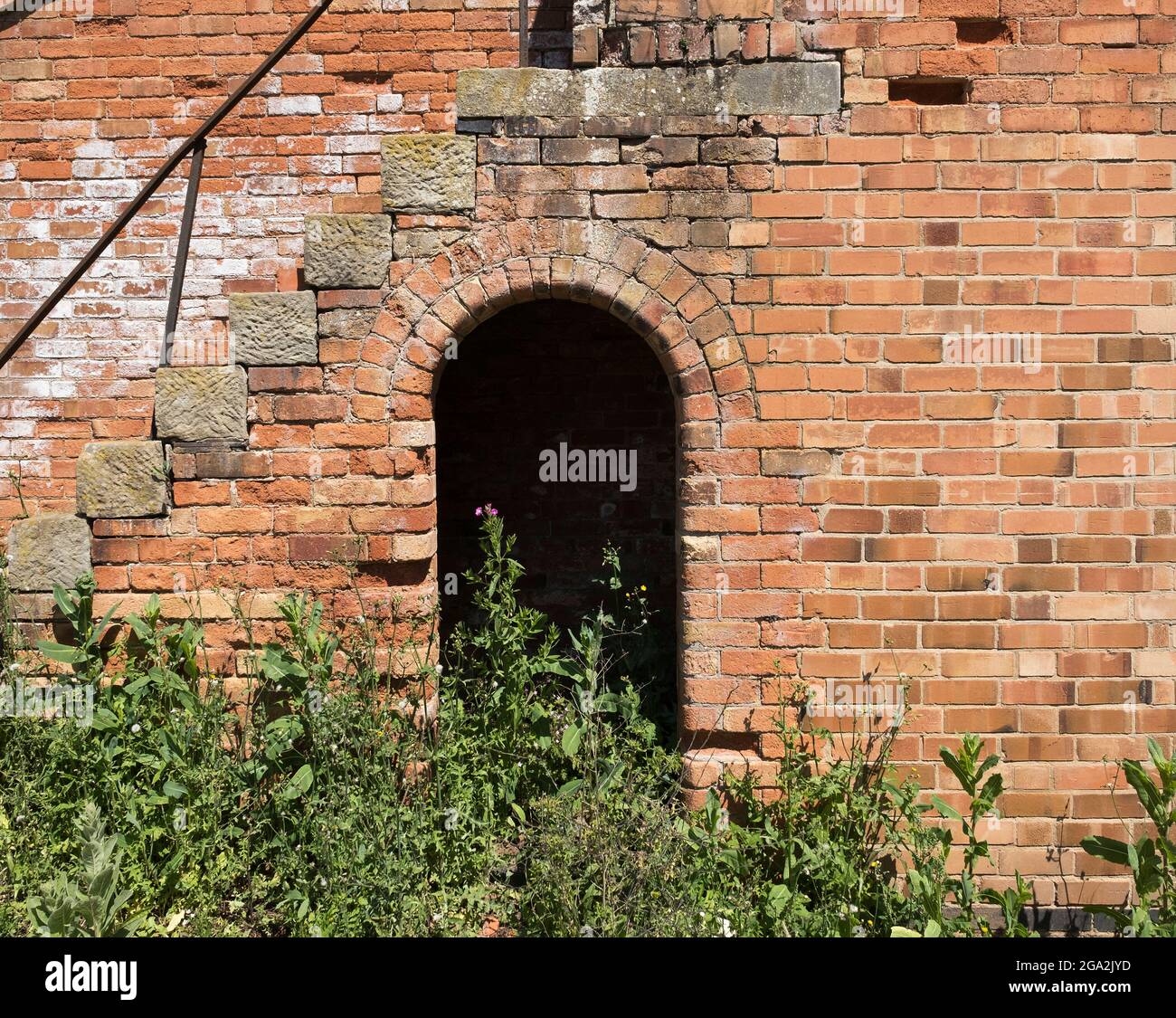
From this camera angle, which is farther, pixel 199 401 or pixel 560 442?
pixel 560 442

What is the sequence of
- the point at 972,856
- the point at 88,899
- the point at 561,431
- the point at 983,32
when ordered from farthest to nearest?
the point at 561,431 < the point at 983,32 < the point at 972,856 < the point at 88,899

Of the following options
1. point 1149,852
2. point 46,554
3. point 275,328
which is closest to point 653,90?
point 275,328

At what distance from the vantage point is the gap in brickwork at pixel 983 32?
11.9 ft

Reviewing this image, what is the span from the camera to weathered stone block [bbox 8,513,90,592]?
3.75m

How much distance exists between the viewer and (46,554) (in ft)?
12.3

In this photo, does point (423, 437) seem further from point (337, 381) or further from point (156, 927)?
point (156, 927)

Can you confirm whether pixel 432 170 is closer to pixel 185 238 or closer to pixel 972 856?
pixel 185 238

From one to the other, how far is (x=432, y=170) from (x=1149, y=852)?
13.4 feet

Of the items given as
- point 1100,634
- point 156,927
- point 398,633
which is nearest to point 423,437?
point 398,633

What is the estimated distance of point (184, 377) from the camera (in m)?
3.74

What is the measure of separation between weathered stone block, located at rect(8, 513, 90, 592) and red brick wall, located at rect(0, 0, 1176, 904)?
0.09 m

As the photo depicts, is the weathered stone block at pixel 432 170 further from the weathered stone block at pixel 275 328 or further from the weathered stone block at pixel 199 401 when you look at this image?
the weathered stone block at pixel 199 401

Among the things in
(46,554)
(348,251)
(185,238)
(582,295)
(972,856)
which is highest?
(185,238)

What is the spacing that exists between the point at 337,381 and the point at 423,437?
450mm
